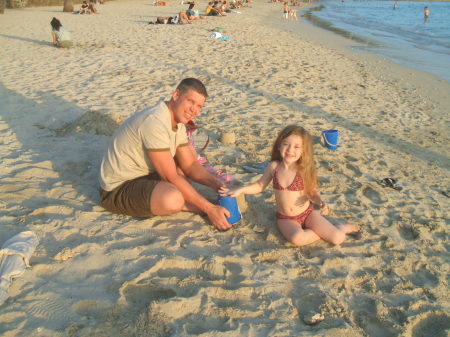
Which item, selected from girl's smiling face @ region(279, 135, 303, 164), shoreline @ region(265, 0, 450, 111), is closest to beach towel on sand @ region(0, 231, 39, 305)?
girl's smiling face @ region(279, 135, 303, 164)

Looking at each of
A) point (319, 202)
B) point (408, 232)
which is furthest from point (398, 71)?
point (319, 202)

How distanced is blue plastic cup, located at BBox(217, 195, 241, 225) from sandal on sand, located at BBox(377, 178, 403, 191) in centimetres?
185

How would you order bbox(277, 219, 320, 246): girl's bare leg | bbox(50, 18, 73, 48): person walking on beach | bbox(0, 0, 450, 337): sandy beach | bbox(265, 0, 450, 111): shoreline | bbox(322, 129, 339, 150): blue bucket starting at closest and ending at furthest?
bbox(0, 0, 450, 337): sandy beach, bbox(277, 219, 320, 246): girl's bare leg, bbox(322, 129, 339, 150): blue bucket, bbox(265, 0, 450, 111): shoreline, bbox(50, 18, 73, 48): person walking on beach

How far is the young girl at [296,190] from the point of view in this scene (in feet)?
9.63

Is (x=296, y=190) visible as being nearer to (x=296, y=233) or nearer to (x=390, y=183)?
(x=296, y=233)

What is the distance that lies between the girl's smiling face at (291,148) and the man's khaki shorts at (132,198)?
43.1 inches

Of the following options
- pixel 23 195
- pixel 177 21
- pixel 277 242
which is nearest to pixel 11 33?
pixel 177 21

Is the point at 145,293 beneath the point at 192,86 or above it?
beneath

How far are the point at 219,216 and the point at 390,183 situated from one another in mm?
2125

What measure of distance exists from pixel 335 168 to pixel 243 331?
2.73 meters

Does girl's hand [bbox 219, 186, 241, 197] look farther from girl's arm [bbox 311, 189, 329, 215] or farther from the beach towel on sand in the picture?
the beach towel on sand

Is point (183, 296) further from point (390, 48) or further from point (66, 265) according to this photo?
point (390, 48)

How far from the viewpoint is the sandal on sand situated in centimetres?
389

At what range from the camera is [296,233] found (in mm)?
2910
